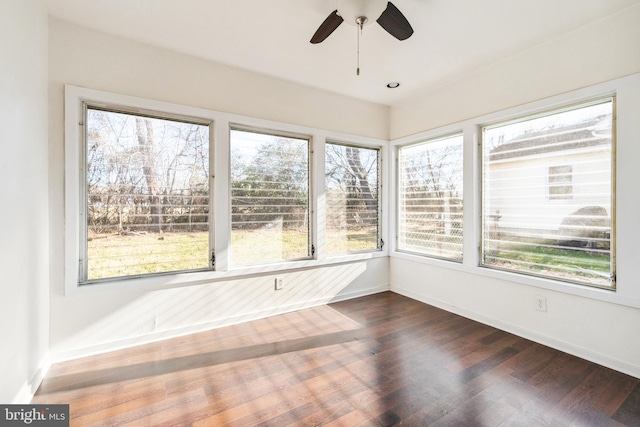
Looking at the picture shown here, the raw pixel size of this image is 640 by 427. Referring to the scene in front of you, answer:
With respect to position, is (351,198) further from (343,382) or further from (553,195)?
(343,382)

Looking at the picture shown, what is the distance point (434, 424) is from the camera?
5.42ft

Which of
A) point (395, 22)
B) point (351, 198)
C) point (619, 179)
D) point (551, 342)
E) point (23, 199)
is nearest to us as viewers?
point (23, 199)

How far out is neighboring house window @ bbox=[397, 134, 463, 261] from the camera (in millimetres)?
3488

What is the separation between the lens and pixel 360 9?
183 centimetres

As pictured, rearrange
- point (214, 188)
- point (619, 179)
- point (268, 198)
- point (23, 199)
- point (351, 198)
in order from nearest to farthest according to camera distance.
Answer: point (23, 199), point (619, 179), point (214, 188), point (268, 198), point (351, 198)

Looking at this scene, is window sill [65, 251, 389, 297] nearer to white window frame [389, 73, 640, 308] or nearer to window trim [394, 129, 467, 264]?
window trim [394, 129, 467, 264]

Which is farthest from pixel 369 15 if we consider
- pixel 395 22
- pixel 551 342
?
pixel 551 342

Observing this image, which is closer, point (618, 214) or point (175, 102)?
point (618, 214)

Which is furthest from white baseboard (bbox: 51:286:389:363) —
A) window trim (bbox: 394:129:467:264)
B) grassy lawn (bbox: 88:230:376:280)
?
window trim (bbox: 394:129:467:264)

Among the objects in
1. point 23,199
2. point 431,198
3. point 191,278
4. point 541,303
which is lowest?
point 541,303

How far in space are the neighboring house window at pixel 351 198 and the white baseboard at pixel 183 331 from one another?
2.23 feet

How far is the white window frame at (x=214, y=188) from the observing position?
7.68ft

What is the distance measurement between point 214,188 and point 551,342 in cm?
353

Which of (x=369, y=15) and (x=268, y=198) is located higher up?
(x=369, y=15)
